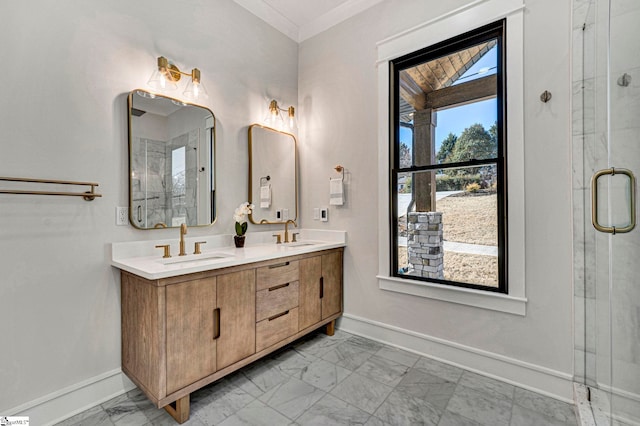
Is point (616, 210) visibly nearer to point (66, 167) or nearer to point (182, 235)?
point (182, 235)

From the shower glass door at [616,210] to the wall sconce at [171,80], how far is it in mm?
2363

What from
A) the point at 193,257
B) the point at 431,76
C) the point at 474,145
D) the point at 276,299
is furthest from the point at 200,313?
the point at 431,76

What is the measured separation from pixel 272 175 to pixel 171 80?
111 cm

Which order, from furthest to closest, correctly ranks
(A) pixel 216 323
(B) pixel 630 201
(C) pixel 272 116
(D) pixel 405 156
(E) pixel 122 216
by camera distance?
(C) pixel 272 116 < (D) pixel 405 156 < (E) pixel 122 216 < (A) pixel 216 323 < (B) pixel 630 201

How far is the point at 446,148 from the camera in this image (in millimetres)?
2256

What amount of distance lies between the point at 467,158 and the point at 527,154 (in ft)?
1.22

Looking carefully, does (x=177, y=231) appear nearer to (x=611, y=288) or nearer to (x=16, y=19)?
(x=16, y=19)

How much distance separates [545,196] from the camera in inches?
72.2

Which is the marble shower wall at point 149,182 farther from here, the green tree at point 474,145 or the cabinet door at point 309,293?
the green tree at point 474,145

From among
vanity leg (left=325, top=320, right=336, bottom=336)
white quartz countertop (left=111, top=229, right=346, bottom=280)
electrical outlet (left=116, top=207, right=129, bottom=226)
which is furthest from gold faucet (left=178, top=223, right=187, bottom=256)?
vanity leg (left=325, top=320, right=336, bottom=336)

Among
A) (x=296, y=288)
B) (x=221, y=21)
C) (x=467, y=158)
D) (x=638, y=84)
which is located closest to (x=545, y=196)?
(x=467, y=158)

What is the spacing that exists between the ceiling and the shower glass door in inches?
73.6

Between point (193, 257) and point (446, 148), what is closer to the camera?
point (193, 257)

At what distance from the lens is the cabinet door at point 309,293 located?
233 cm
